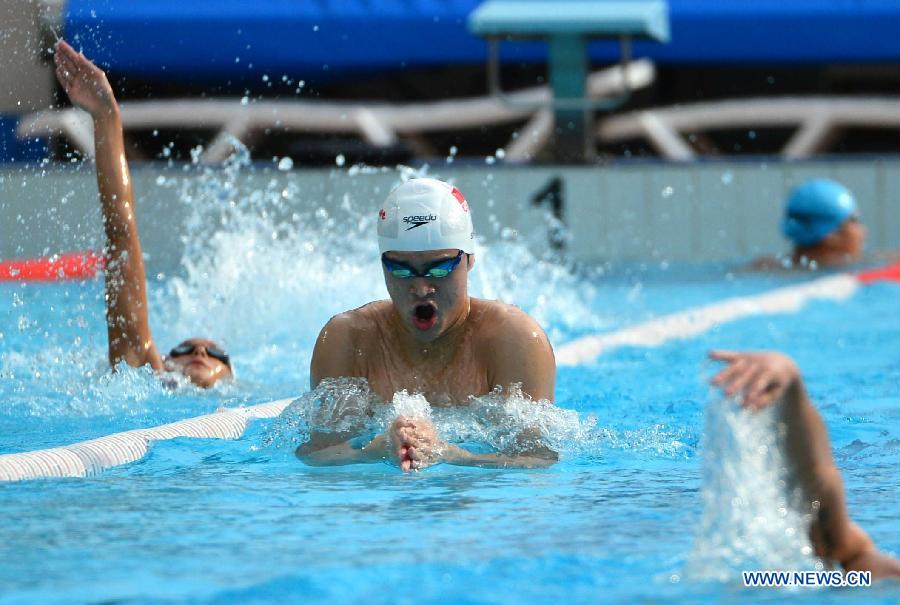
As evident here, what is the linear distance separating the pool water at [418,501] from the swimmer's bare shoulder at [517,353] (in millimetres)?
128

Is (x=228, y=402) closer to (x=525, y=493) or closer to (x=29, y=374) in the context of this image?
(x=29, y=374)

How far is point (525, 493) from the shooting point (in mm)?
3502

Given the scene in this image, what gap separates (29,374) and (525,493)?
2.95 metres

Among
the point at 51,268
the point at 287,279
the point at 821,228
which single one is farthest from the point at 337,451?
the point at 821,228

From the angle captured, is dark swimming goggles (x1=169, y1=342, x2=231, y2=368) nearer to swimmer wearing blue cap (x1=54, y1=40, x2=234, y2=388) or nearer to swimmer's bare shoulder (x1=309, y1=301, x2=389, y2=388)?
swimmer wearing blue cap (x1=54, y1=40, x2=234, y2=388)

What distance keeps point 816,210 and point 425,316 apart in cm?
646

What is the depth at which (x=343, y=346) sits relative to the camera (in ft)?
12.8

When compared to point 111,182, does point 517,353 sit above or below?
below

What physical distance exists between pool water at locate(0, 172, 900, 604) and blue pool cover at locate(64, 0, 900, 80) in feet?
22.9

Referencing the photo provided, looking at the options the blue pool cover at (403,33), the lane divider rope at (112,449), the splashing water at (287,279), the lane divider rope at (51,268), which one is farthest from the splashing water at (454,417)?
the blue pool cover at (403,33)

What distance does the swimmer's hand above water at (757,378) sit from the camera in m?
2.32

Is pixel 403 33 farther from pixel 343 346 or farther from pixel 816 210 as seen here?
pixel 343 346

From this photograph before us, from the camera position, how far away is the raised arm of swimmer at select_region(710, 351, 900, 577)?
7.66ft

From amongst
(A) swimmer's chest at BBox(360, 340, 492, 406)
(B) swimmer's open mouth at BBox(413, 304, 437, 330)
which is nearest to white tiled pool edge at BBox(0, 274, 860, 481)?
(A) swimmer's chest at BBox(360, 340, 492, 406)
